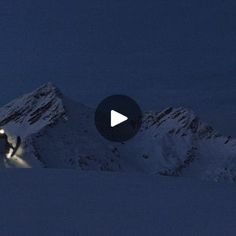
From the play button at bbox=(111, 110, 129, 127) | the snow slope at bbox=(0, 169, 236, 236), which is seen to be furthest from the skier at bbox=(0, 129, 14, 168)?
the snow slope at bbox=(0, 169, 236, 236)

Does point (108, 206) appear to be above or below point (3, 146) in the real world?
below

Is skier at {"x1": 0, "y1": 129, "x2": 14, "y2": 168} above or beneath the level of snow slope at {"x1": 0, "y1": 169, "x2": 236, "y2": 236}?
above

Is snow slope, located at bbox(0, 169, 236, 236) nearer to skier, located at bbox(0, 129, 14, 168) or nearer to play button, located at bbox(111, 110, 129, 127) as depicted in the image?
play button, located at bbox(111, 110, 129, 127)

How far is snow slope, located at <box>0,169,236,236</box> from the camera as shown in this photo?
242 inches

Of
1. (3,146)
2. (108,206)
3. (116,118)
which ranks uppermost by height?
(3,146)

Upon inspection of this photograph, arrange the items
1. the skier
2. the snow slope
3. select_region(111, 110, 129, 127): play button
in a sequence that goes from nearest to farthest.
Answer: the snow slope < select_region(111, 110, 129, 127): play button < the skier

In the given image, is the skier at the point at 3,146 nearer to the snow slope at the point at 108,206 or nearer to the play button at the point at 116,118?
the play button at the point at 116,118

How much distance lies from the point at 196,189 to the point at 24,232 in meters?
3.81

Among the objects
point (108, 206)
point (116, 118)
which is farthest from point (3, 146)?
point (108, 206)

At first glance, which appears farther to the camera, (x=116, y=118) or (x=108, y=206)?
(x=116, y=118)

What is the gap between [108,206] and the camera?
714 centimetres

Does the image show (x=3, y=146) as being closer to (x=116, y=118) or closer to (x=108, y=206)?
(x=116, y=118)

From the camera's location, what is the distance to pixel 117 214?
266 inches

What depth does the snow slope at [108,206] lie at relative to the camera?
6141 mm
